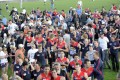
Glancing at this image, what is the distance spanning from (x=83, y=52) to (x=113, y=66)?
2.34 meters

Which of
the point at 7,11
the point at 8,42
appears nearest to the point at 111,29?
the point at 8,42

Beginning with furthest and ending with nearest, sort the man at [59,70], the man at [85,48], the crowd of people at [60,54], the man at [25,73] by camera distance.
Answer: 1. the man at [85,48]
2. the man at [25,73]
3. the crowd of people at [60,54]
4. the man at [59,70]

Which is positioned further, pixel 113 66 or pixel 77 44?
pixel 113 66

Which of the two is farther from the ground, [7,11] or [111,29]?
[7,11]

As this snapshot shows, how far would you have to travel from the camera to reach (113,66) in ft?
48.5

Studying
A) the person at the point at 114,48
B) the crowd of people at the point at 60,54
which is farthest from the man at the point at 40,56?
the person at the point at 114,48

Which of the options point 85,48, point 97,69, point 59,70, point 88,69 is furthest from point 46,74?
point 85,48


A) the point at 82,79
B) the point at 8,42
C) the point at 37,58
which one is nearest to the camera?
the point at 82,79

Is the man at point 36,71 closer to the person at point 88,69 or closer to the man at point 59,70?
the man at point 59,70

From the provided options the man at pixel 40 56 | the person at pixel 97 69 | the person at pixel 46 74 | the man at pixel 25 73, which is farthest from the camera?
the man at pixel 40 56

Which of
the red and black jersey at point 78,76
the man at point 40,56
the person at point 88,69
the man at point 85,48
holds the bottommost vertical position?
the red and black jersey at point 78,76

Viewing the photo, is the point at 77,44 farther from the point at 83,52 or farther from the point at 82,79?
the point at 82,79

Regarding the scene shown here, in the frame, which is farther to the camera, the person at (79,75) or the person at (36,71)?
the person at (36,71)

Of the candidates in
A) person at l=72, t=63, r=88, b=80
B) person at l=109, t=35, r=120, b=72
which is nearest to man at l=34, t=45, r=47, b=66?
person at l=109, t=35, r=120, b=72
